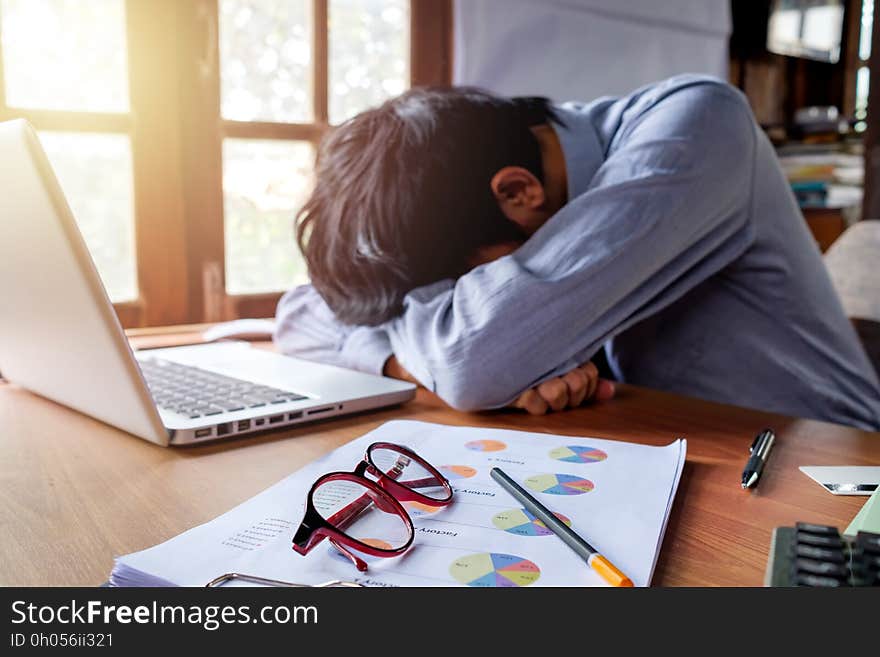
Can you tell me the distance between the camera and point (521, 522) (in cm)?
49

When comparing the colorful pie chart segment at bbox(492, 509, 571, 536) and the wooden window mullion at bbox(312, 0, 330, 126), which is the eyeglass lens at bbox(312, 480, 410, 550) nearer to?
the colorful pie chart segment at bbox(492, 509, 571, 536)

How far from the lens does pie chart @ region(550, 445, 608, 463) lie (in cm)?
63

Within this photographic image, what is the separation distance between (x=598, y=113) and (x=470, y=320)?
1.49ft

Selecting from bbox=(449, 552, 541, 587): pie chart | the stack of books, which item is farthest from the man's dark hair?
the stack of books

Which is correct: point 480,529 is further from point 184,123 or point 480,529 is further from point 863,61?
point 863,61

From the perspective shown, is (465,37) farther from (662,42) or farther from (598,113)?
(598,113)

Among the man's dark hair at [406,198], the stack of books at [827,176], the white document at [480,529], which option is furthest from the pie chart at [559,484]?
the stack of books at [827,176]

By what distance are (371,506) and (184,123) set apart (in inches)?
49.2

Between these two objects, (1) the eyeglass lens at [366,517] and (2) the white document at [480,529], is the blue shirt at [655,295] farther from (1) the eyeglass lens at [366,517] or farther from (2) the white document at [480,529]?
(1) the eyeglass lens at [366,517]

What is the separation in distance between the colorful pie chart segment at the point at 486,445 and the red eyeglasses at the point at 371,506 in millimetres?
74

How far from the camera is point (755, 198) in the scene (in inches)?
38.9

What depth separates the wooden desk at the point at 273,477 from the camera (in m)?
0.48

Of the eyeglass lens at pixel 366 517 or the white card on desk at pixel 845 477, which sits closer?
the eyeglass lens at pixel 366 517
